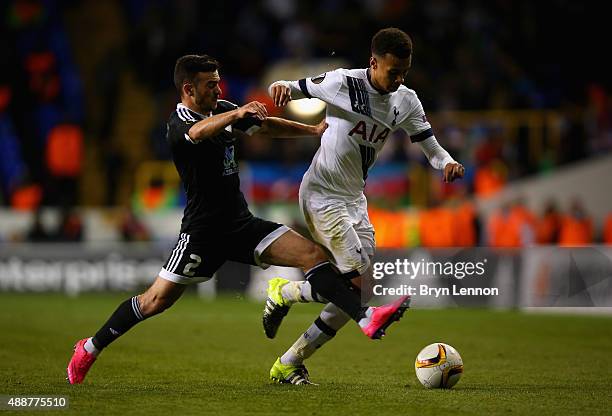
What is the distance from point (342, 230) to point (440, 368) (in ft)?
3.77

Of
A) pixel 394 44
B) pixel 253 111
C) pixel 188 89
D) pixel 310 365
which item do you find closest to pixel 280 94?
pixel 253 111

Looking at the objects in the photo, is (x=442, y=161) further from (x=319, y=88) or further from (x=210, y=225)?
(x=210, y=225)

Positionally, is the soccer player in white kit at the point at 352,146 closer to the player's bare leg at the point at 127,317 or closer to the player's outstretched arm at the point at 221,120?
the player's outstretched arm at the point at 221,120

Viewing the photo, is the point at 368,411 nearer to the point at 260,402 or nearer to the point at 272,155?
the point at 260,402

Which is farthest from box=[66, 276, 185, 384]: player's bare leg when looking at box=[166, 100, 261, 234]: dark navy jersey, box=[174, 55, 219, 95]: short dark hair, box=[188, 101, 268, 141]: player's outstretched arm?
box=[174, 55, 219, 95]: short dark hair

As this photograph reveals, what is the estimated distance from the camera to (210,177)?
7531 mm

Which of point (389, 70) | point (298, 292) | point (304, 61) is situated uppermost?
point (304, 61)

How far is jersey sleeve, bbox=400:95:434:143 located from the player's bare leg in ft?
6.21

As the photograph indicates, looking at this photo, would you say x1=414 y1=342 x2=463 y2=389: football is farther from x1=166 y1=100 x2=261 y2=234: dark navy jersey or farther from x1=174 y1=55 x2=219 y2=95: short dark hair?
x1=174 y1=55 x2=219 y2=95: short dark hair

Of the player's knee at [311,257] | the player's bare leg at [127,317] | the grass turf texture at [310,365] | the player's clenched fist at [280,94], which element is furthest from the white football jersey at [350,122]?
the grass turf texture at [310,365]

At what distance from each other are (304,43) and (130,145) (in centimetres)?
420

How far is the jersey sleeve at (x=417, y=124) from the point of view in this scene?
775cm

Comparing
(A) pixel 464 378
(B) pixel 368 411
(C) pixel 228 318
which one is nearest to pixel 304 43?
(C) pixel 228 318

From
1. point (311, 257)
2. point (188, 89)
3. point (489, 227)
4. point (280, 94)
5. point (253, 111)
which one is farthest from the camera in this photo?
point (489, 227)
